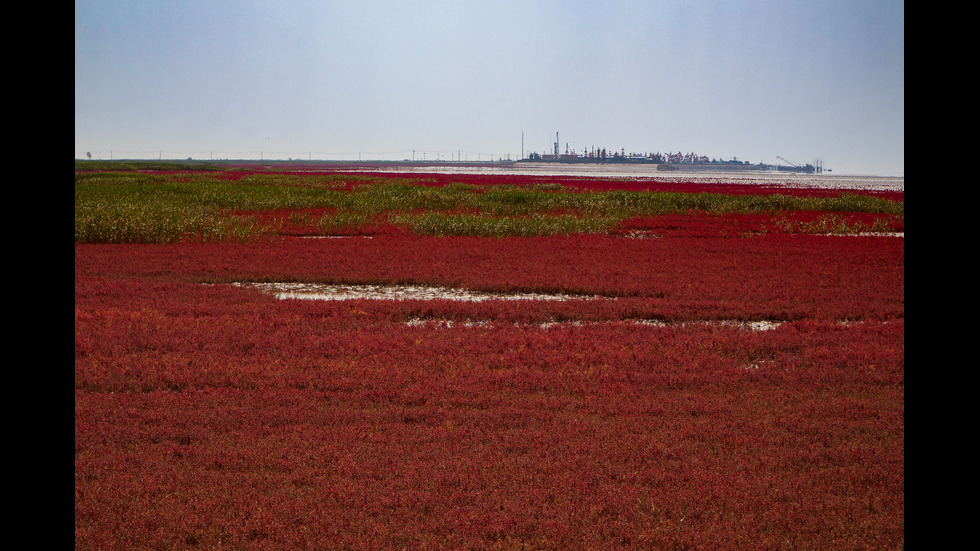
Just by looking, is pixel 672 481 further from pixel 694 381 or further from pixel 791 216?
pixel 791 216

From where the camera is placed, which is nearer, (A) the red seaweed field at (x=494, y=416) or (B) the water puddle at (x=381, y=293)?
(A) the red seaweed field at (x=494, y=416)

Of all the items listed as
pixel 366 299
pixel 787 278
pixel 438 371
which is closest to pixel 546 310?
pixel 366 299

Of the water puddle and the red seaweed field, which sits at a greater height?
the water puddle

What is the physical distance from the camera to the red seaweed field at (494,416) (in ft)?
18.1

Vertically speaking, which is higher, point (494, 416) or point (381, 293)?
point (381, 293)

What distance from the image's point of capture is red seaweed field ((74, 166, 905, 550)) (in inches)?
217

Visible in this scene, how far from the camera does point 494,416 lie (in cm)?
812

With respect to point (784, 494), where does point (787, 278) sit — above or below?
above

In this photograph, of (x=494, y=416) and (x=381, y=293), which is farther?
(x=381, y=293)

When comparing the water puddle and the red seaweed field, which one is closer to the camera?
the red seaweed field

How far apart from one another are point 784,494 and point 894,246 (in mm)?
24307

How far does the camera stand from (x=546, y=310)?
14.7 m

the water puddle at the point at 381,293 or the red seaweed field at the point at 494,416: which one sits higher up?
the water puddle at the point at 381,293
